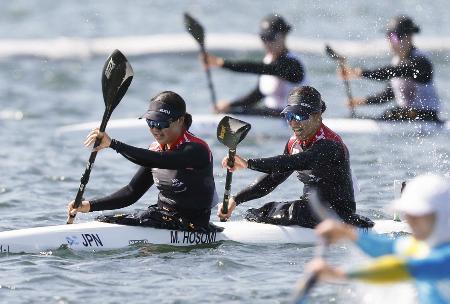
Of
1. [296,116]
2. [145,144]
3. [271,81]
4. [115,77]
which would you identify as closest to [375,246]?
[296,116]

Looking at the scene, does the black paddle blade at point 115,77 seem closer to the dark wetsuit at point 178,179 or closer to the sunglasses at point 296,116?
the dark wetsuit at point 178,179

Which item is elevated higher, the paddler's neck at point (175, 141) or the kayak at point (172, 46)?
the kayak at point (172, 46)

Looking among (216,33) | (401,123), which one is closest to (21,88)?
(216,33)

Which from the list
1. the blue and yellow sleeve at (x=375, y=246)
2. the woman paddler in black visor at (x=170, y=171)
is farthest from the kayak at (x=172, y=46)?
the blue and yellow sleeve at (x=375, y=246)

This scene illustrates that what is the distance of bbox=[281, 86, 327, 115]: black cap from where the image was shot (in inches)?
359

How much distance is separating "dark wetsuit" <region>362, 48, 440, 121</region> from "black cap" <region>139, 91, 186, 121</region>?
19.8 ft

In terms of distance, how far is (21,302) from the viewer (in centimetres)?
784

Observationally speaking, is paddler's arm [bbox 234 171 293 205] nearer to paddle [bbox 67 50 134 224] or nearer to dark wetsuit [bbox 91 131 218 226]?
dark wetsuit [bbox 91 131 218 226]

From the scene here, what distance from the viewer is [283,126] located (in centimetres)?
1553

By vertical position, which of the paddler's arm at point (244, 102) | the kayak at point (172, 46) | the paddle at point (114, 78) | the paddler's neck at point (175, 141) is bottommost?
the paddler's neck at point (175, 141)

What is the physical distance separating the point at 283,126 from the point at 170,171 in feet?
21.6

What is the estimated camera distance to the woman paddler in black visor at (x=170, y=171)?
28.5 feet

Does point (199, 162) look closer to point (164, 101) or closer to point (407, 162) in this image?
point (164, 101)

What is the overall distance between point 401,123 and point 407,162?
121 cm
